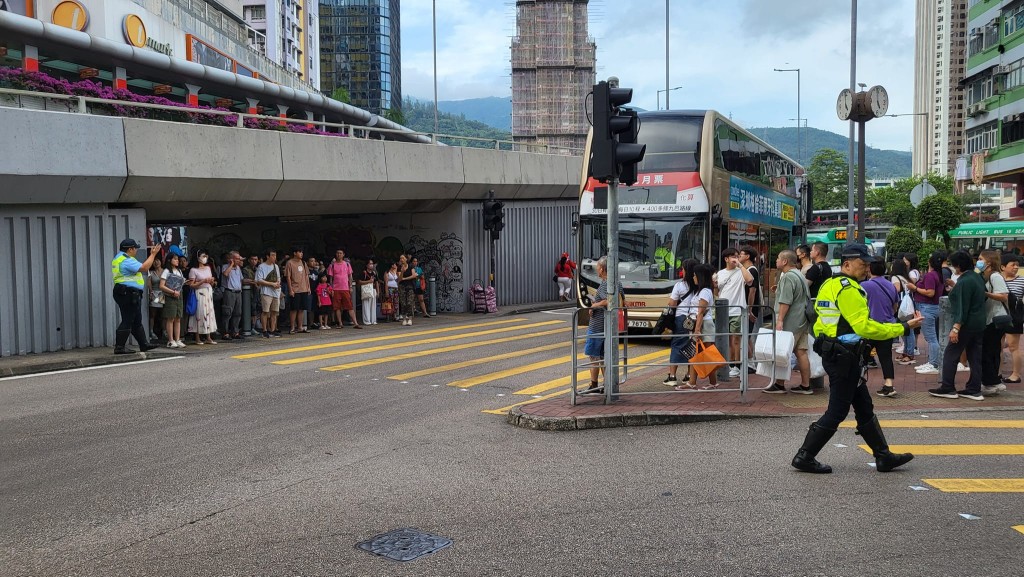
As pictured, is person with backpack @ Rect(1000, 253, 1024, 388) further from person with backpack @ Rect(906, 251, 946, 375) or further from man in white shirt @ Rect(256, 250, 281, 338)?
man in white shirt @ Rect(256, 250, 281, 338)

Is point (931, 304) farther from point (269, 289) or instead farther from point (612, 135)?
point (269, 289)

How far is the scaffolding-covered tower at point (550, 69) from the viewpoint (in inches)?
5684

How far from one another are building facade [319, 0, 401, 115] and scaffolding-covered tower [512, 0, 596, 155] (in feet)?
74.6

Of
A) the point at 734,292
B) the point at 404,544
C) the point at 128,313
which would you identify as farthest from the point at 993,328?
the point at 128,313

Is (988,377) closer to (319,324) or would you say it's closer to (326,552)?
(326,552)

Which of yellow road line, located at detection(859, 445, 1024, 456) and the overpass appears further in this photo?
the overpass

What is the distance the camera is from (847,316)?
21.5 feet

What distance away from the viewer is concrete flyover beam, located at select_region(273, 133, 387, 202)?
18266mm

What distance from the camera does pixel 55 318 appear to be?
14.5 meters

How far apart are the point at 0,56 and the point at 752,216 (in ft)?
74.7

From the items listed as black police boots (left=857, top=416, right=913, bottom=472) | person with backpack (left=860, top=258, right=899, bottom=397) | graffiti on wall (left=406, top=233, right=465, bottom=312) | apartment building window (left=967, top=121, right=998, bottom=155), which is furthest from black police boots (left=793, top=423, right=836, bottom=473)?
apartment building window (left=967, top=121, right=998, bottom=155)

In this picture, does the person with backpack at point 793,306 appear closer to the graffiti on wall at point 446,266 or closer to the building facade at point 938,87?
the graffiti on wall at point 446,266

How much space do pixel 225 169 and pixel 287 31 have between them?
81879 millimetres

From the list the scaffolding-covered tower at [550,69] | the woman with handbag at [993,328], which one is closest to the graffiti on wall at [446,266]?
the woman with handbag at [993,328]
